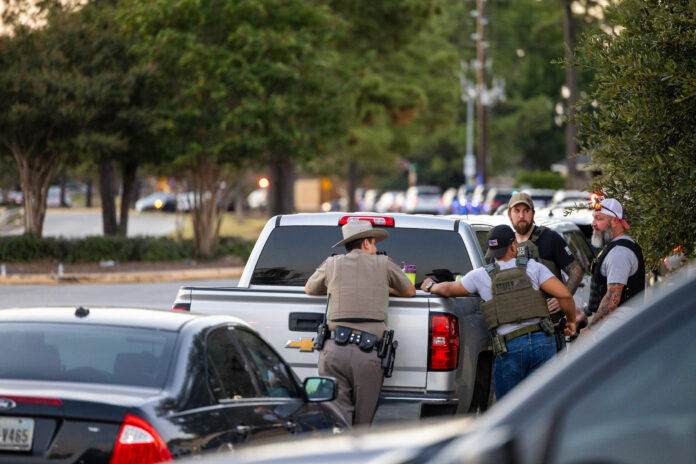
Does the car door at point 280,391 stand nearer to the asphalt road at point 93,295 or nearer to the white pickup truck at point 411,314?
the white pickup truck at point 411,314

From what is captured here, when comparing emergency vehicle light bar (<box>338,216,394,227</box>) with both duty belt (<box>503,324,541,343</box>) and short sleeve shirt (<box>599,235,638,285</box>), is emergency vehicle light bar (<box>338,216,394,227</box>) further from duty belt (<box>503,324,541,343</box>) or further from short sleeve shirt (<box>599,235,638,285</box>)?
short sleeve shirt (<box>599,235,638,285</box>)

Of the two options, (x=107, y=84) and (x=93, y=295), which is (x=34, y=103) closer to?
(x=107, y=84)

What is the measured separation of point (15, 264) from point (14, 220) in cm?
1833

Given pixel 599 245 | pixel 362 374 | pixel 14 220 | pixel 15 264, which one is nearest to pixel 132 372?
pixel 362 374

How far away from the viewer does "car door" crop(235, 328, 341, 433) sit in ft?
20.0

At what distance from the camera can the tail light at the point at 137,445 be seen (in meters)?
4.86

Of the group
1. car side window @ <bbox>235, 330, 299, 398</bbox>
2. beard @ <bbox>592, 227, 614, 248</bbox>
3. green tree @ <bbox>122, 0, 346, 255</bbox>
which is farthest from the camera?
green tree @ <bbox>122, 0, 346, 255</bbox>

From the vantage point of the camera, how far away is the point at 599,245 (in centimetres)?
926

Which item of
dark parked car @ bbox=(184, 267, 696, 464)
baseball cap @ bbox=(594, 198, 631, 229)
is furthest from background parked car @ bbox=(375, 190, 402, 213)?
dark parked car @ bbox=(184, 267, 696, 464)

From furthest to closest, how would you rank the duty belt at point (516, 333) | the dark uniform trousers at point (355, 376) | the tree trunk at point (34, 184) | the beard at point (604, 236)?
the tree trunk at point (34, 184) → the beard at point (604, 236) → the duty belt at point (516, 333) → the dark uniform trousers at point (355, 376)

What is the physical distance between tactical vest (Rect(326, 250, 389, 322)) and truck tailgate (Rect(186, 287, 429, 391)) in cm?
34

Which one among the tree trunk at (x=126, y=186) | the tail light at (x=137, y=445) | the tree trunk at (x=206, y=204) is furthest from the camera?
the tree trunk at (x=126, y=186)

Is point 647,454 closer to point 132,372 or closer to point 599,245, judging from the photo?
point 132,372

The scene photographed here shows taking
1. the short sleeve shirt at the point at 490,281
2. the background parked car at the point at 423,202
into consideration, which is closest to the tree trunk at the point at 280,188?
the background parked car at the point at 423,202
